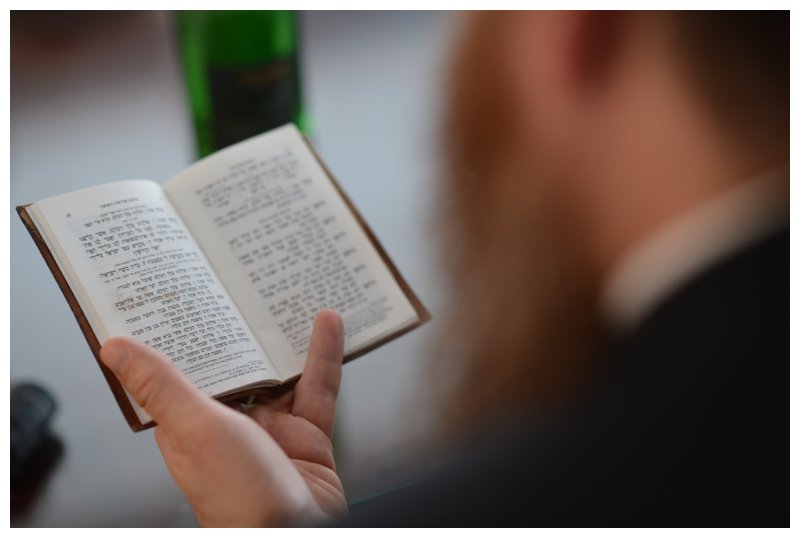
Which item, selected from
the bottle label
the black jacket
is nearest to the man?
the black jacket

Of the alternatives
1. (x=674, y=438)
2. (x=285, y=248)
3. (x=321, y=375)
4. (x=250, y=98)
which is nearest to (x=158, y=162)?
(x=250, y=98)

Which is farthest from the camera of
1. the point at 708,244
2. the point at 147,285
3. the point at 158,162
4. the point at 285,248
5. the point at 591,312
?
the point at 158,162

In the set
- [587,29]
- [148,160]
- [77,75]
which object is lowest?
[587,29]

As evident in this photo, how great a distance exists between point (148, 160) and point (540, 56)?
2.06 feet

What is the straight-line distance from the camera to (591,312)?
3.65ft

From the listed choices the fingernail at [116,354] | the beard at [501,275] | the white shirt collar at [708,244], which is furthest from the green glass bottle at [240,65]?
the white shirt collar at [708,244]

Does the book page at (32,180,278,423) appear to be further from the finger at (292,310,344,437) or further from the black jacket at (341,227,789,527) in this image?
the black jacket at (341,227,789,527)

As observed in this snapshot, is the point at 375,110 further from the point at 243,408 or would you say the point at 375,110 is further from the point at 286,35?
the point at 243,408

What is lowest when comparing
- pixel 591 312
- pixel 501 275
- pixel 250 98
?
pixel 591 312

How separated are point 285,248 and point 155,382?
0.27m

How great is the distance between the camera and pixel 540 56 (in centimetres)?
142

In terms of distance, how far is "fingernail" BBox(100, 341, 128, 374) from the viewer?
798mm

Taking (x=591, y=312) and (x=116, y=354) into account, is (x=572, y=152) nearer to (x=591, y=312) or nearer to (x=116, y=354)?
(x=591, y=312)
